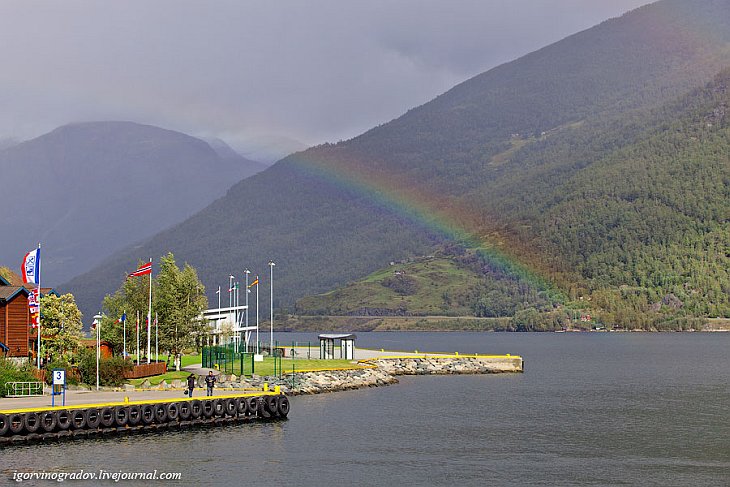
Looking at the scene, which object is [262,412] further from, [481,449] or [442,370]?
[442,370]

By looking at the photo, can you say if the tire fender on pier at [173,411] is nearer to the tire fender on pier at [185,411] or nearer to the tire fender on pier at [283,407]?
the tire fender on pier at [185,411]

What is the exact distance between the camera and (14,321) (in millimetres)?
93188

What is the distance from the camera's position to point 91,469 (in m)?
58.3

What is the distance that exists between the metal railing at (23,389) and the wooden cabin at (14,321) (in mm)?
10697

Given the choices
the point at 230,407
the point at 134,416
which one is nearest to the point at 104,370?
the point at 230,407

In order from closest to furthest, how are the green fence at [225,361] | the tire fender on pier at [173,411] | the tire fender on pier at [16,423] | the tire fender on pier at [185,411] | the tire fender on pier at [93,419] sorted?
the tire fender on pier at [16,423], the tire fender on pier at [93,419], the tire fender on pier at [173,411], the tire fender on pier at [185,411], the green fence at [225,361]

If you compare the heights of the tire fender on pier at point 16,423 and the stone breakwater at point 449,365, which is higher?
the stone breakwater at point 449,365

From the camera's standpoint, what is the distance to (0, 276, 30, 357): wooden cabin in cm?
9219

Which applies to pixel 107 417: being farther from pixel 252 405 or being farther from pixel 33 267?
pixel 33 267

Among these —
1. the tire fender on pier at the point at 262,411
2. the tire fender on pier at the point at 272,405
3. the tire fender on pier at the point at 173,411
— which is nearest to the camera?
the tire fender on pier at the point at 173,411

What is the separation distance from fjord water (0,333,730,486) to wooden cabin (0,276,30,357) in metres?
28.5

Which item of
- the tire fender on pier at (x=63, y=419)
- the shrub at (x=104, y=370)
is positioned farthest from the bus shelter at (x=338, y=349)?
the tire fender on pier at (x=63, y=419)

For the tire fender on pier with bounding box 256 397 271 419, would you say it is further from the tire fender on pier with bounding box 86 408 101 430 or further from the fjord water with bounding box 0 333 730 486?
the tire fender on pier with bounding box 86 408 101 430

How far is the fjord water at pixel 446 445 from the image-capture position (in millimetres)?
59062
